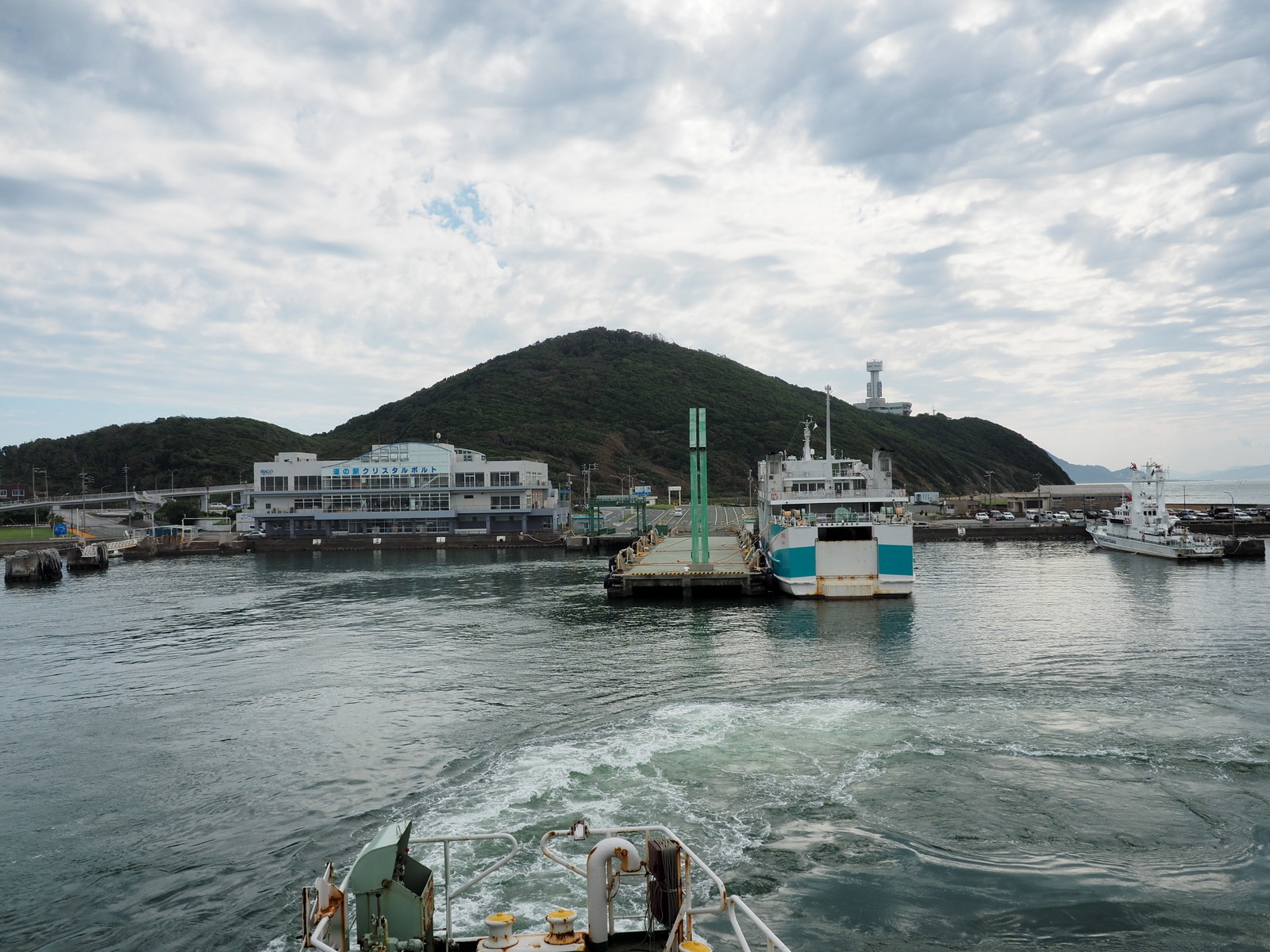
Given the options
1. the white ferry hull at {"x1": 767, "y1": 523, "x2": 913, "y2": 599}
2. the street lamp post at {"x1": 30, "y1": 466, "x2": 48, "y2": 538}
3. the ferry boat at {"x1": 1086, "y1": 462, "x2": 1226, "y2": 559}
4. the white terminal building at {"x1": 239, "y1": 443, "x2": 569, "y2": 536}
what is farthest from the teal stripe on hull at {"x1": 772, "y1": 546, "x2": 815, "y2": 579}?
the street lamp post at {"x1": 30, "y1": 466, "x2": 48, "y2": 538}

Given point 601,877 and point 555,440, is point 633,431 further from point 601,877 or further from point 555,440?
point 601,877

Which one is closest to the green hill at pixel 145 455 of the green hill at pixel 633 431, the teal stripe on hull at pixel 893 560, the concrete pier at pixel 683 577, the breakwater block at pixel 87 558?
the green hill at pixel 633 431

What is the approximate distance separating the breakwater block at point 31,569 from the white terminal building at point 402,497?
97.2 ft

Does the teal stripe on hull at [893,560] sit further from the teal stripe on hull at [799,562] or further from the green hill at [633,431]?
the green hill at [633,431]

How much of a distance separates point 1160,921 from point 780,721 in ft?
34.6

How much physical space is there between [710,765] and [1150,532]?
65.9 meters

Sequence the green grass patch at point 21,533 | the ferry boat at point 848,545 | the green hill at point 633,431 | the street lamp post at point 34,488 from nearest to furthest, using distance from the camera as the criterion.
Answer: the ferry boat at point 848,545
the green grass patch at point 21,533
the street lamp post at point 34,488
the green hill at point 633,431

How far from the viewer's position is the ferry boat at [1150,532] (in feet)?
207

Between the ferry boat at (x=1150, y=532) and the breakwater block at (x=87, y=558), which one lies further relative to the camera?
the breakwater block at (x=87, y=558)

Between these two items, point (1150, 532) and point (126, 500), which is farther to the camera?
point (126, 500)

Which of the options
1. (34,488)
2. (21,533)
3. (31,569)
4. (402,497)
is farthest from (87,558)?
(34,488)

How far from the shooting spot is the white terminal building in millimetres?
96375

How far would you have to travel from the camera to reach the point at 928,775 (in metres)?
16.9

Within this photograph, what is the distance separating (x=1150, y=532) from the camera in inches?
2675
